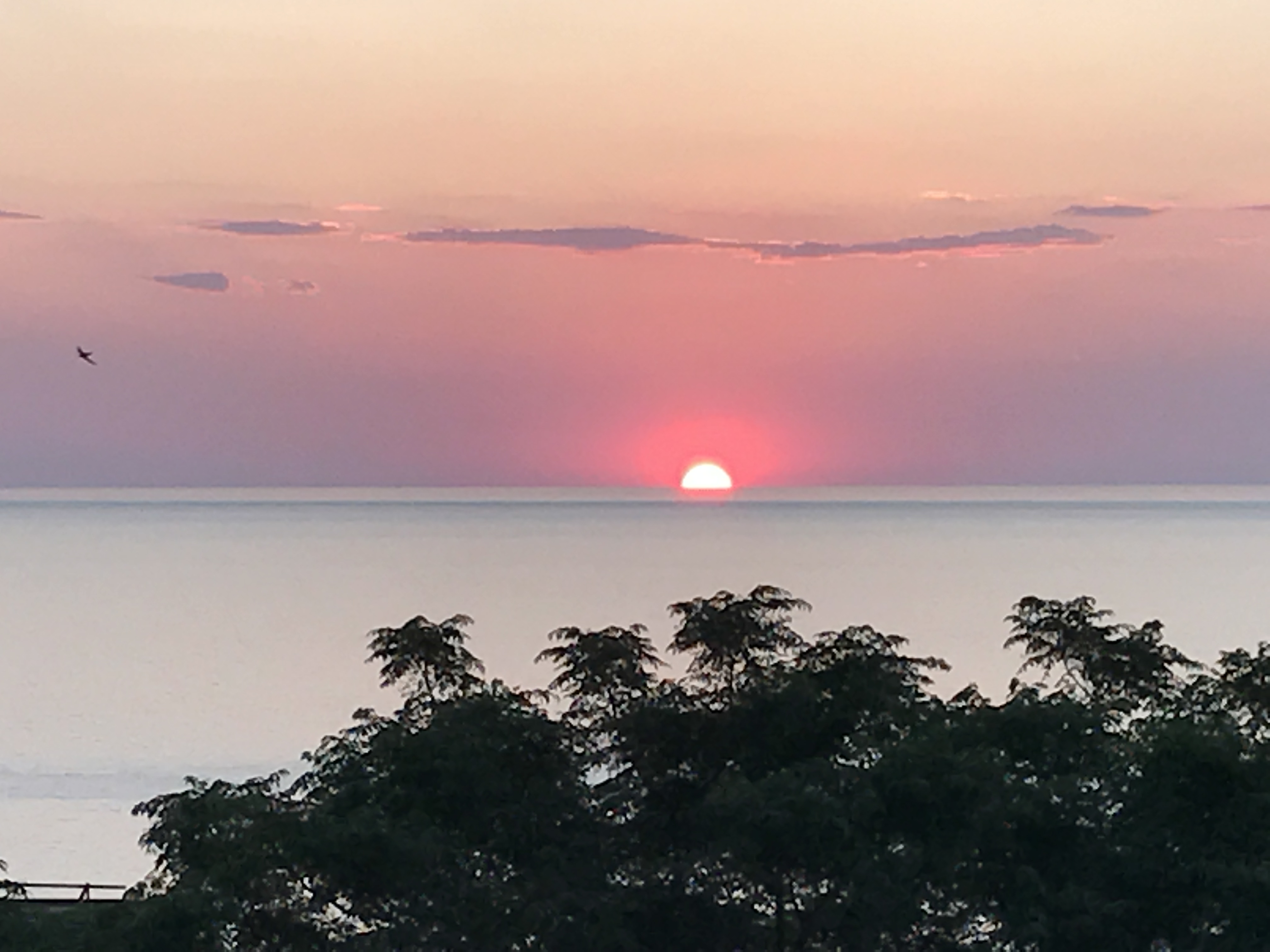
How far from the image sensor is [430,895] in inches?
800

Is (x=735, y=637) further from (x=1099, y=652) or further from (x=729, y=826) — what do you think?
(x=1099, y=652)

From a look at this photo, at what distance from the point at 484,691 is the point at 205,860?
437 centimetres

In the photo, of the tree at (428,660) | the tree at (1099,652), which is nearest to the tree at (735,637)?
the tree at (428,660)

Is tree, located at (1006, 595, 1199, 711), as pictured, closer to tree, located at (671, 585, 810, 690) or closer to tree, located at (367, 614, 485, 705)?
tree, located at (671, 585, 810, 690)

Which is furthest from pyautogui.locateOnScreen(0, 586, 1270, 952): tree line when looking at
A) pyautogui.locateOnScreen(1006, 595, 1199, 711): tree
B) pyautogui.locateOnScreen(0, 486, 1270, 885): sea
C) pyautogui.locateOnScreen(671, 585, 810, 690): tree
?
pyautogui.locateOnScreen(0, 486, 1270, 885): sea

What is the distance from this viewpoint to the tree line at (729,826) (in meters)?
19.9

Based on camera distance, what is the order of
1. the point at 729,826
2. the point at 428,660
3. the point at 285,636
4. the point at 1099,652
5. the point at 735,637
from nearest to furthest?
1. the point at 729,826
2. the point at 735,637
3. the point at 428,660
4. the point at 1099,652
5. the point at 285,636

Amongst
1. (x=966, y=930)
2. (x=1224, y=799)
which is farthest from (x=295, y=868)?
(x=1224, y=799)

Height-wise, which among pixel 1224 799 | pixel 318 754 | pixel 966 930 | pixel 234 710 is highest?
pixel 234 710

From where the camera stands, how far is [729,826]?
2055 centimetres

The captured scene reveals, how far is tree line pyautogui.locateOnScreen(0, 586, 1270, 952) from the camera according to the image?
65.3 feet

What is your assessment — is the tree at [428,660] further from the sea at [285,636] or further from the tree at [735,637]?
the sea at [285,636]

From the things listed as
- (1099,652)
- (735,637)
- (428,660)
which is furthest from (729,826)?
(1099,652)

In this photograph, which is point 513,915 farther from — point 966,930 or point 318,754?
point 966,930
